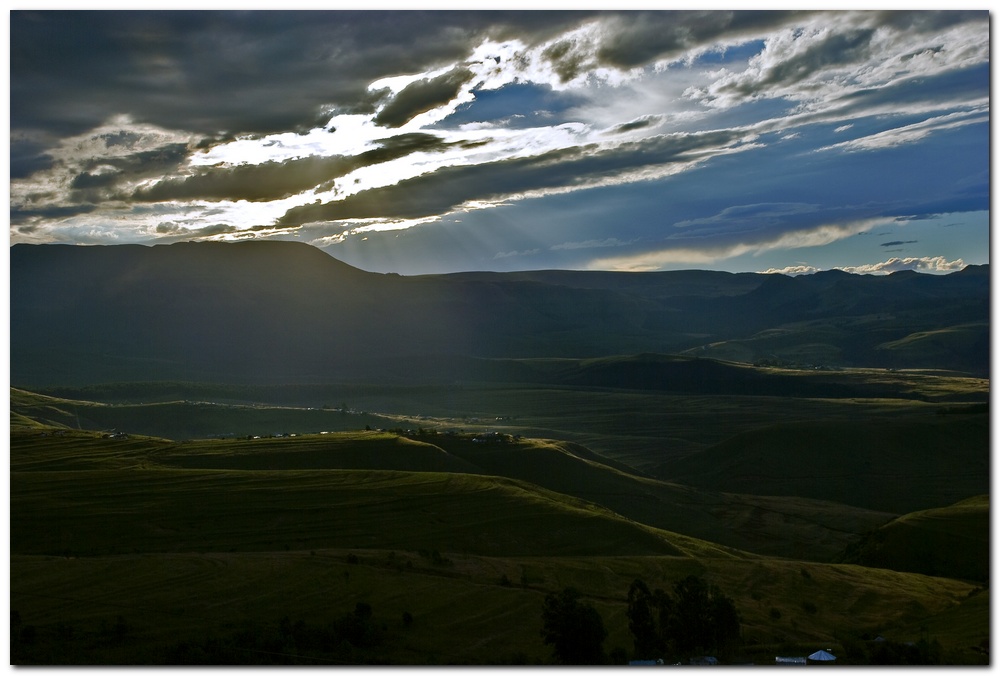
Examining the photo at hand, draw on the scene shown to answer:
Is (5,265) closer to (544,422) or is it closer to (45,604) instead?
(45,604)

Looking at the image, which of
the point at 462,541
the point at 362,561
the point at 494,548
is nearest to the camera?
the point at 362,561

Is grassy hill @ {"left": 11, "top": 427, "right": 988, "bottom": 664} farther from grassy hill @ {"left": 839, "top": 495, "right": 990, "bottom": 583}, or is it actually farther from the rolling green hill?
grassy hill @ {"left": 839, "top": 495, "right": 990, "bottom": 583}

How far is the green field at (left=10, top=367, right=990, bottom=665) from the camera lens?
28.6 meters

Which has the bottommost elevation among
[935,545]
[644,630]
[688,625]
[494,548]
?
[935,545]

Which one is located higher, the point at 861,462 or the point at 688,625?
the point at 688,625

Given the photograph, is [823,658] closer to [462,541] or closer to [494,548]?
[494,548]

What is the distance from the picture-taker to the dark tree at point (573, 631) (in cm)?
2680

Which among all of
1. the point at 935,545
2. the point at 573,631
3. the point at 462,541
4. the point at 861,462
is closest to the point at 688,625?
the point at 573,631

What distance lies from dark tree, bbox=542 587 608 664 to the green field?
0.99 m

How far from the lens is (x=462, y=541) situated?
→ 159 ft

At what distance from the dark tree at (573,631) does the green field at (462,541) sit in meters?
0.99

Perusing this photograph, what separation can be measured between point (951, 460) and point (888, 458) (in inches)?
235

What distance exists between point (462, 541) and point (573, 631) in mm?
21924

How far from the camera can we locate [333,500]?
177ft
